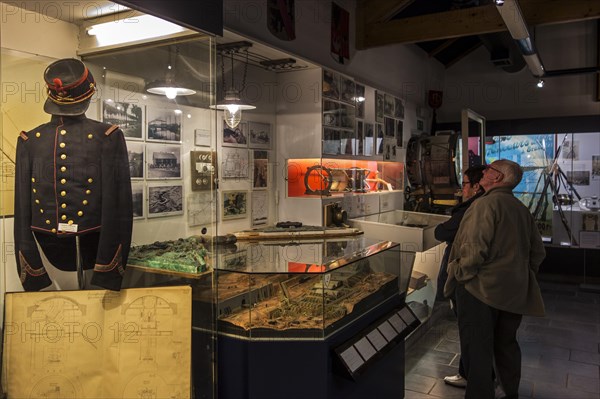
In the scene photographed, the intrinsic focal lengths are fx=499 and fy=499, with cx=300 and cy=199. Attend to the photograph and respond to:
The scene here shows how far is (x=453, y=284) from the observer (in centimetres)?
385

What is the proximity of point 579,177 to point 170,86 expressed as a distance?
8.43 m

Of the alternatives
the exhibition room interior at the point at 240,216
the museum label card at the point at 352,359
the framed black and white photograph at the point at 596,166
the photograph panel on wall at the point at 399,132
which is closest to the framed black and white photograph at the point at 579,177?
Result: the framed black and white photograph at the point at 596,166

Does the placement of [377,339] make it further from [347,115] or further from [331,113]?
[347,115]

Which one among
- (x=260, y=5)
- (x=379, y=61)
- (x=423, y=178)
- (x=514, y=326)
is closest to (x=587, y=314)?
(x=423, y=178)

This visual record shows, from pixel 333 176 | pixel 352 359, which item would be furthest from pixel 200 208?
pixel 333 176

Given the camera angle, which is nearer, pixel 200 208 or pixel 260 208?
pixel 200 208

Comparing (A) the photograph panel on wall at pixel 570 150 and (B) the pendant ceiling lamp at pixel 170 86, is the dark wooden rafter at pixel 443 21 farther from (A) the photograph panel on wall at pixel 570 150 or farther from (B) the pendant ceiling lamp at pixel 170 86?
(B) the pendant ceiling lamp at pixel 170 86

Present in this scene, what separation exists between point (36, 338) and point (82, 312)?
21 cm

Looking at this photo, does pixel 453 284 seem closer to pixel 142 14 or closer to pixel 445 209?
pixel 142 14

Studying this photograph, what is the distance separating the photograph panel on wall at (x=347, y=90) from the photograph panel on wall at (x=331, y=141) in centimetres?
49

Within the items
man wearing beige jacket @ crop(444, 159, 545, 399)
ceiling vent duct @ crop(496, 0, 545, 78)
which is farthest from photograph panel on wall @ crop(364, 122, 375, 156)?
man wearing beige jacket @ crop(444, 159, 545, 399)

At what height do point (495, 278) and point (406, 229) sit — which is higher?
point (406, 229)

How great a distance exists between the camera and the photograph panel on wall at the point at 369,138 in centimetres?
671

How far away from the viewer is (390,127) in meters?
7.84
